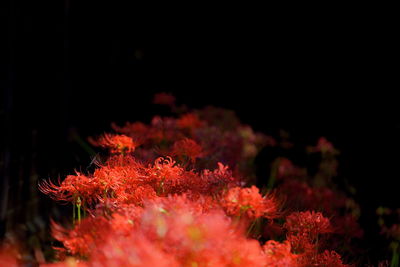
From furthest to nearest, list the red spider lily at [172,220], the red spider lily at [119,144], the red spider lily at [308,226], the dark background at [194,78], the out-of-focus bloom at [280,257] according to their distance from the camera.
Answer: the dark background at [194,78]
the red spider lily at [119,144]
the red spider lily at [308,226]
the out-of-focus bloom at [280,257]
the red spider lily at [172,220]

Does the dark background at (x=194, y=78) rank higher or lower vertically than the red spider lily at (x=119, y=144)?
higher

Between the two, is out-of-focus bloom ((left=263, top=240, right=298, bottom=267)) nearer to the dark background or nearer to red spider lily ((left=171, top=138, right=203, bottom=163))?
red spider lily ((left=171, top=138, right=203, bottom=163))

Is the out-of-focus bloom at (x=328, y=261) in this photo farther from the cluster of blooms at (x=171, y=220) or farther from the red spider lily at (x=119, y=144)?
the red spider lily at (x=119, y=144)

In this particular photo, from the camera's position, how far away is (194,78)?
11.9 feet

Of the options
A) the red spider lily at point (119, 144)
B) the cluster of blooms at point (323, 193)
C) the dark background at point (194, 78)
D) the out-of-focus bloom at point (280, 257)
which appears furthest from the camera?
the dark background at point (194, 78)

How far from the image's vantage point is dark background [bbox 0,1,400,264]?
2.20m

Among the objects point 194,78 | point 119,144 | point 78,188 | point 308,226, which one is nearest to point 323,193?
point 308,226

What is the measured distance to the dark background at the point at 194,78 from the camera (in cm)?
220

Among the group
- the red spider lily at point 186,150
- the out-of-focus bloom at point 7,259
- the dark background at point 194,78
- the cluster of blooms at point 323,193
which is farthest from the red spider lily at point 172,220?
the dark background at point 194,78

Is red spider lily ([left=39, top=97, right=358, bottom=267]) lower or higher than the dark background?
lower

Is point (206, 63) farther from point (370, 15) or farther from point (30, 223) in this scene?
point (30, 223)

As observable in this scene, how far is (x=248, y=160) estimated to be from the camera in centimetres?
220

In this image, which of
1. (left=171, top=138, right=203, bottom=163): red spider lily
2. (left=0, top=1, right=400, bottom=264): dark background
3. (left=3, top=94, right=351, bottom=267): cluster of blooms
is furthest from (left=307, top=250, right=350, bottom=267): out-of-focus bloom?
(left=0, top=1, right=400, bottom=264): dark background

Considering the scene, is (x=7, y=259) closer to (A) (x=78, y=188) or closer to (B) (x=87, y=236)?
(A) (x=78, y=188)
